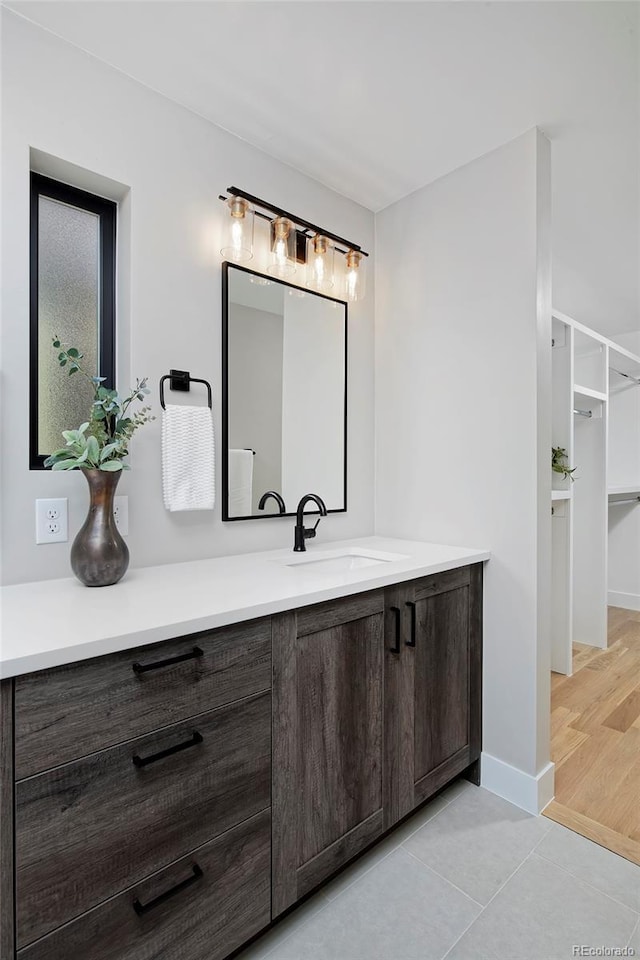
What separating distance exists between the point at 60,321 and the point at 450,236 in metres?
1.60

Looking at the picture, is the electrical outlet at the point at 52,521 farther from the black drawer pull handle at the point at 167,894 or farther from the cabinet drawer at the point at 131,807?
the black drawer pull handle at the point at 167,894

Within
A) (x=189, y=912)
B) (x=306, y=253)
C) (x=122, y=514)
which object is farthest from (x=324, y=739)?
(x=306, y=253)

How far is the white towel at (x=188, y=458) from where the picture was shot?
164cm

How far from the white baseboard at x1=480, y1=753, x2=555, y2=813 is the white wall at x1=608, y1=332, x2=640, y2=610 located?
3.21m

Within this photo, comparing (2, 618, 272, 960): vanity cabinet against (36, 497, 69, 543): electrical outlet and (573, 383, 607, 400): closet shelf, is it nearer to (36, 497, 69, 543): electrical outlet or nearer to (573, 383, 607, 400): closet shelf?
(36, 497, 69, 543): electrical outlet

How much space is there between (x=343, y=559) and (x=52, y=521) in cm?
109

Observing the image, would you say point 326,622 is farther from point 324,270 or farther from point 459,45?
point 459,45

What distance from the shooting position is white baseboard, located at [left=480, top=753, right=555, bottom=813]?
5.91 ft

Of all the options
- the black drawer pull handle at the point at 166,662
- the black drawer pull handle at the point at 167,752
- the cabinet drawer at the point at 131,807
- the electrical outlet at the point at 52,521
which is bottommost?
the cabinet drawer at the point at 131,807

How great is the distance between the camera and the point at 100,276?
168cm

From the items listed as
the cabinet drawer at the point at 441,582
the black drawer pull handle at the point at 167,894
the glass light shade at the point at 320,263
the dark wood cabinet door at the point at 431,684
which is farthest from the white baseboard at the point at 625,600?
the black drawer pull handle at the point at 167,894

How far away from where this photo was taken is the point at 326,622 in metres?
1.37

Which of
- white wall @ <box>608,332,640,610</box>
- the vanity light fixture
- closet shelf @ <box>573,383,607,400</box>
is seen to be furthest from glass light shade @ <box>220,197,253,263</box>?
white wall @ <box>608,332,640,610</box>

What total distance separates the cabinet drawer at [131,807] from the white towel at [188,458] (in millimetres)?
725
